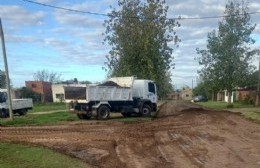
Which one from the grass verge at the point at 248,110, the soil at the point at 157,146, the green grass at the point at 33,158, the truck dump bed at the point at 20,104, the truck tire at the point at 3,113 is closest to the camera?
the green grass at the point at 33,158

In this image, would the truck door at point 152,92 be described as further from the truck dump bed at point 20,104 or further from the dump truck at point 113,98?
the truck dump bed at point 20,104

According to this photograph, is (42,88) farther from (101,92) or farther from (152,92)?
(101,92)

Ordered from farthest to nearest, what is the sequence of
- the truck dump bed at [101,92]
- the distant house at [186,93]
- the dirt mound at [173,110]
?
the distant house at [186,93], the dirt mound at [173,110], the truck dump bed at [101,92]

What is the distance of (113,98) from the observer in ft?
105

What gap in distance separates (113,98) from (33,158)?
18545mm

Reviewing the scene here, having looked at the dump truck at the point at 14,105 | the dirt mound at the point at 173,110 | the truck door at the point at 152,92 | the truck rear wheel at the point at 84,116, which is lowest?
the dirt mound at the point at 173,110

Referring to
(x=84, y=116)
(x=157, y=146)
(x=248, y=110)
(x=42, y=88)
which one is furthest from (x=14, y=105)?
(x=42, y=88)

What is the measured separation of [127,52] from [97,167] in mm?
30046

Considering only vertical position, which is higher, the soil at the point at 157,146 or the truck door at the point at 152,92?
the truck door at the point at 152,92

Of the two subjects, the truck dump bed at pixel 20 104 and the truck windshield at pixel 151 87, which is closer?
the truck windshield at pixel 151 87

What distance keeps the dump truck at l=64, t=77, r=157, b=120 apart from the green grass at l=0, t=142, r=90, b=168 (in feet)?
48.3

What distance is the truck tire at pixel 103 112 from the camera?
3083cm

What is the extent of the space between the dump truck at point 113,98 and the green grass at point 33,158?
14.7 m

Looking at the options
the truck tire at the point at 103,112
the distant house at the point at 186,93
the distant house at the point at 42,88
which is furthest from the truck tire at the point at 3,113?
the distant house at the point at 186,93
